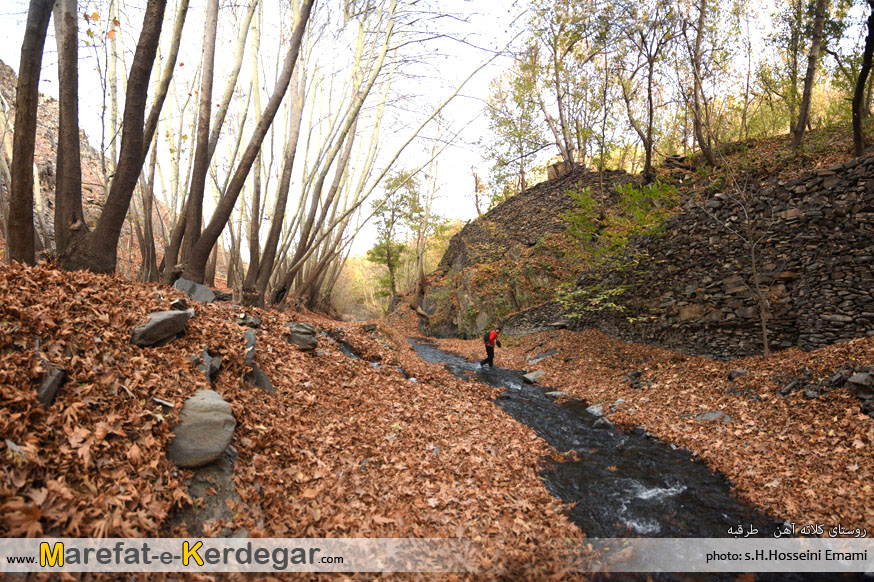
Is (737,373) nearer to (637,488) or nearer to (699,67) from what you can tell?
(637,488)

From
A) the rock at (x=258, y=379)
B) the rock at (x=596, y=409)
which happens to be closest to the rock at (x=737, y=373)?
the rock at (x=596, y=409)

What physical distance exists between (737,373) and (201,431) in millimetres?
8407

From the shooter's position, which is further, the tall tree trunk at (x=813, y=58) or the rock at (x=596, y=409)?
the tall tree trunk at (x=813, y=58)

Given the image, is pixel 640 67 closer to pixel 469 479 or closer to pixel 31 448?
pixel 469 479

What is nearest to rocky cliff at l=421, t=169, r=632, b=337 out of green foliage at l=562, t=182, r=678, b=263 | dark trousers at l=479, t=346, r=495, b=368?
green foliage at l=562, t=182, r=678, b=263

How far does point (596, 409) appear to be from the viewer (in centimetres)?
764

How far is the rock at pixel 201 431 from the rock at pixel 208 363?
0.41 meters

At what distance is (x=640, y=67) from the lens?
13.4 metres

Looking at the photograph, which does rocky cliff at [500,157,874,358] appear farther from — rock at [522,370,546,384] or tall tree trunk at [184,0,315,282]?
tall tree trunk at [184,0,315,282]

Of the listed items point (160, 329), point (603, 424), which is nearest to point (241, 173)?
point (160, 329)

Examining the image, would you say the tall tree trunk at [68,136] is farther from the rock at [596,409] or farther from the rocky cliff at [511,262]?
the rocky cliff at [511,262]

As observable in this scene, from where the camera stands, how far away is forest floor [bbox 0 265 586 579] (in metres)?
2.36

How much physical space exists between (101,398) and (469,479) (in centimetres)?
355

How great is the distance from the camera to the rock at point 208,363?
3.86 m
